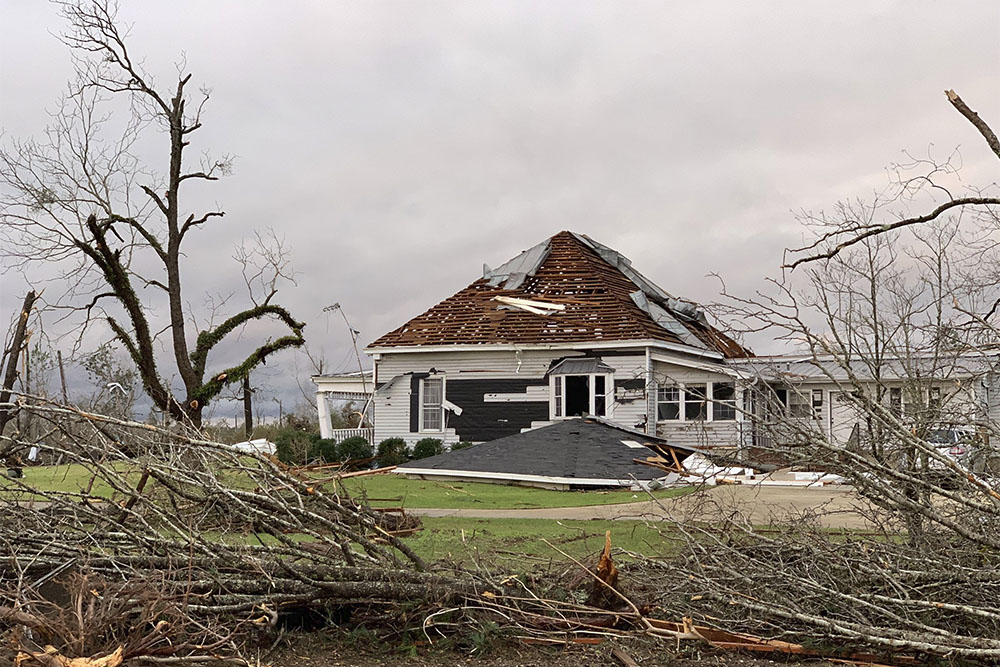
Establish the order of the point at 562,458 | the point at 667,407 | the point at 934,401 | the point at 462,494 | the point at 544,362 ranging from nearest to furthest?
the point at 934,401, the point at 462,494, the point at 562,458, the point at 544,362, the point at 667,407

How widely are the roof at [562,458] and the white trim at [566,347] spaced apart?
13.9 ft

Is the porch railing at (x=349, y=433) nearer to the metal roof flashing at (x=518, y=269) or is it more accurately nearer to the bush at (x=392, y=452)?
the bush at (x=392, y=452)

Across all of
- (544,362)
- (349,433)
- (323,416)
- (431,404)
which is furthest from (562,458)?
(323,416)

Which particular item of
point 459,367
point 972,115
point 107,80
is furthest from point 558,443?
point 107,80

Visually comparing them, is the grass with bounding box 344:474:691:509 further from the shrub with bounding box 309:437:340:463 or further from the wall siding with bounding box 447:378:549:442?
the wall siding with bounding box 447:378:549:442

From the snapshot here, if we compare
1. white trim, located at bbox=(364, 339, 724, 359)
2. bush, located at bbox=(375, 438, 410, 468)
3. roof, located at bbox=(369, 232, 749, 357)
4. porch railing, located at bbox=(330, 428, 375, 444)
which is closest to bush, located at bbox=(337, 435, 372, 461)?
bush, located at bbox=(375, 438, 410, 468)

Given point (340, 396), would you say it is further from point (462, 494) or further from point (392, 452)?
point (462, 494)

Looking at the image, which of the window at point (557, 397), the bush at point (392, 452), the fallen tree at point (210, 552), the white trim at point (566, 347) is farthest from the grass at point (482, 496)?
the white trim at point (566, 347)

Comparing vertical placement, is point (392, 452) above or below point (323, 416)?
below

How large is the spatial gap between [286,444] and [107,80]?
11.2 metres

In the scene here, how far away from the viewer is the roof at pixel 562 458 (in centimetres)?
1583

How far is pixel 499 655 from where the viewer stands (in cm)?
529

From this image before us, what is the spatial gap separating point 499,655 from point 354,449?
1774cm

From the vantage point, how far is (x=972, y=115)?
8281mm
